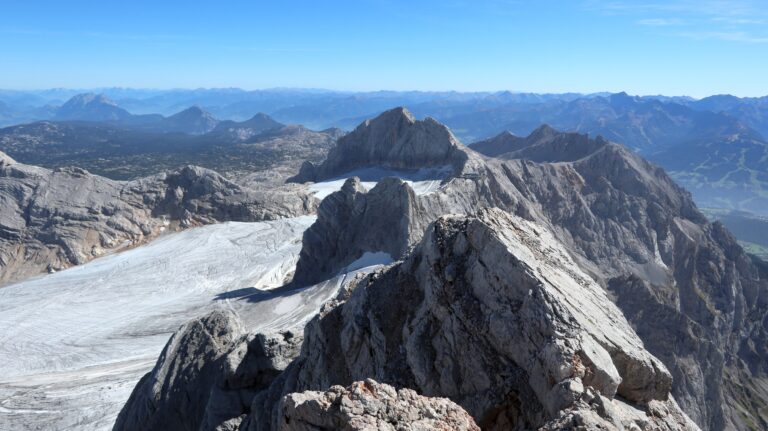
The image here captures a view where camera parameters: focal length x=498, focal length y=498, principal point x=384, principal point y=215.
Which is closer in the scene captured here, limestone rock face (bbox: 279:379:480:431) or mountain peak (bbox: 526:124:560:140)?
limestone rock face (bbox: 279:379:480:431)

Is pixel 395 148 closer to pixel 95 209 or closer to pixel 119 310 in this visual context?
pixel 95 209

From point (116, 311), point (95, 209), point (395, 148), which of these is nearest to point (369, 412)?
point (116, 311)

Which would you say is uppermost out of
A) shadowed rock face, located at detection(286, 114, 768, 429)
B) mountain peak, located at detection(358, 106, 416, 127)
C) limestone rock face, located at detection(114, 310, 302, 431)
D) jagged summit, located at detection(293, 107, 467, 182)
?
mountain peak, located at detection(358, 106, 416, 127)

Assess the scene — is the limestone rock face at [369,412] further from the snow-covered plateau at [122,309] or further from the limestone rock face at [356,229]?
the limestone rock face at [356,229]

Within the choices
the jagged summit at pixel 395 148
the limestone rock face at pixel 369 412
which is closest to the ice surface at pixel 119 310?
the limestone rock face at pixel 369 412

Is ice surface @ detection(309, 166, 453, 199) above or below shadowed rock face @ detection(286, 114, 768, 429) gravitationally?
above

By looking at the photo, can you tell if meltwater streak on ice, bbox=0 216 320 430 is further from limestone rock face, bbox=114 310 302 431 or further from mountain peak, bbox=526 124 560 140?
mountain peak, bbox=526 124 560 140

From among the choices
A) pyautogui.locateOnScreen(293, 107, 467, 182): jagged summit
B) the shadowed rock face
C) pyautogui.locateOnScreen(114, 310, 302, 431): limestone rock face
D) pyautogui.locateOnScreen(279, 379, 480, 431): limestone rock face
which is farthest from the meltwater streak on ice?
pyautogui.locateOnScreen(293, 107, 467, 182): jagged summit
